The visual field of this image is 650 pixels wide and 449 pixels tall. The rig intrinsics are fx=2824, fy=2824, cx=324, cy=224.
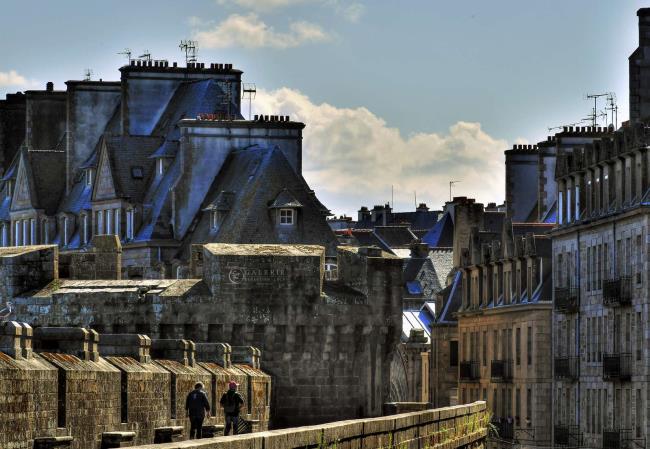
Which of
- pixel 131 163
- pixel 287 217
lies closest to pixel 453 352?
pixel 131 163

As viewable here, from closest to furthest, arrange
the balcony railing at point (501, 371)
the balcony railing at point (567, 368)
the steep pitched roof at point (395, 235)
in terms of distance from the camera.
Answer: the balcony railing at point (567, 368)
the balcony railing at point (501, 371)
the steep pitched roof at point (395, 235)

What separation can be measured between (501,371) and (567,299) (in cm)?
1221

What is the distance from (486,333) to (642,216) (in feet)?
92.8

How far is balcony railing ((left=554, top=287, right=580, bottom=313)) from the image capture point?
325 ft

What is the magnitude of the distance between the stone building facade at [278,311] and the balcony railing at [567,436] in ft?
43.6

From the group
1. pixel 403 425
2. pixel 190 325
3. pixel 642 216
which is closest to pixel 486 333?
pixel 642 216

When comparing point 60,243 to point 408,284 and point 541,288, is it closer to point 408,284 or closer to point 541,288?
point 408,284

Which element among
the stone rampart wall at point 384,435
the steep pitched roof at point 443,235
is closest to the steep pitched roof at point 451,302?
the steep pitched roof at point 443,235

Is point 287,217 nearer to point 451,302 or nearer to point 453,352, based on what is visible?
point 451,302

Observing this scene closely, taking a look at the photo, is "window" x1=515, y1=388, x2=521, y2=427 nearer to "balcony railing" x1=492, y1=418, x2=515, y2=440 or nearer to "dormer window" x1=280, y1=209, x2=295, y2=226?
"balcony railing" x1=492, y1=418, x2=515, y2=440

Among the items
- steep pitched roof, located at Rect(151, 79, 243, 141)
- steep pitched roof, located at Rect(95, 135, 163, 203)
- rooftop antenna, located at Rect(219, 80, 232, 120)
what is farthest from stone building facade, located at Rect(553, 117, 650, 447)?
steep pitched roof, located at Rect(95, 135, 163, 203)

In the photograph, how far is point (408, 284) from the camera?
160 metres

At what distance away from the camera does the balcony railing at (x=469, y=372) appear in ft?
387

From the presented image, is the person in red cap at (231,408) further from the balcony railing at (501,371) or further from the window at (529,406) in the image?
the balcony railing at (501,371)
